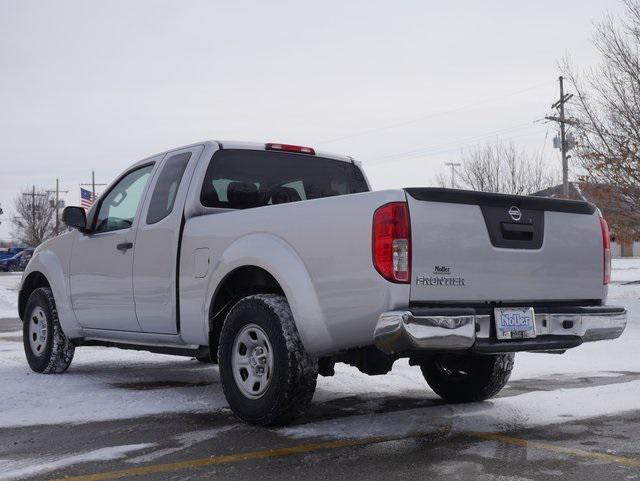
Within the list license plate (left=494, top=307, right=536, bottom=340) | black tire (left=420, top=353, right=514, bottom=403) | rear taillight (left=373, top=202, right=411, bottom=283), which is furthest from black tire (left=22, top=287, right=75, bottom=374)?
license plate (left=494, top=307, right=536, bottom=340)

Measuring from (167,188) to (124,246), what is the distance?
2.03 feet

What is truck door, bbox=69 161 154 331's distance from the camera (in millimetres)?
6551

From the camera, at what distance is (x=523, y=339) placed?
4723 millimetres

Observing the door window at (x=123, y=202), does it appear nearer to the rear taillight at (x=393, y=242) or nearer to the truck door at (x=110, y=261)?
the truck door at (x=110, y=261)

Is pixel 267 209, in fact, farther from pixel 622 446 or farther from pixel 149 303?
pixel 622 446

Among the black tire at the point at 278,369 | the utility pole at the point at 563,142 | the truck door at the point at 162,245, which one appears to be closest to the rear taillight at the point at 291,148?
the truck door at the point at 162,245

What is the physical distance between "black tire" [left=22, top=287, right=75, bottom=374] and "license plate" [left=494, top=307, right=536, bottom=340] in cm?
445

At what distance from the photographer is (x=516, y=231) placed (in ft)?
15.9

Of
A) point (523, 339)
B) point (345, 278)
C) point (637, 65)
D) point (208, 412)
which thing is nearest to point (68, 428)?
point (208, 412)

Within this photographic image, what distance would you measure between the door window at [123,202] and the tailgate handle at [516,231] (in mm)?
3256

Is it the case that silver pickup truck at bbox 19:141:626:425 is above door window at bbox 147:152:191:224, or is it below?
below

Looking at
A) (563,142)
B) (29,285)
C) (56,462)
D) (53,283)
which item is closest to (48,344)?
(53,283)

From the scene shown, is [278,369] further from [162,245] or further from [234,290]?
[162,245]

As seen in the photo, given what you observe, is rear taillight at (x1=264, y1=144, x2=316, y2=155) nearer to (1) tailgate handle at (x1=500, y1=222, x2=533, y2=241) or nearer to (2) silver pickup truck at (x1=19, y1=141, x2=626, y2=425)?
(2) silver pickup truck at (x1=19, y1=141, x2=626, y2=425)
